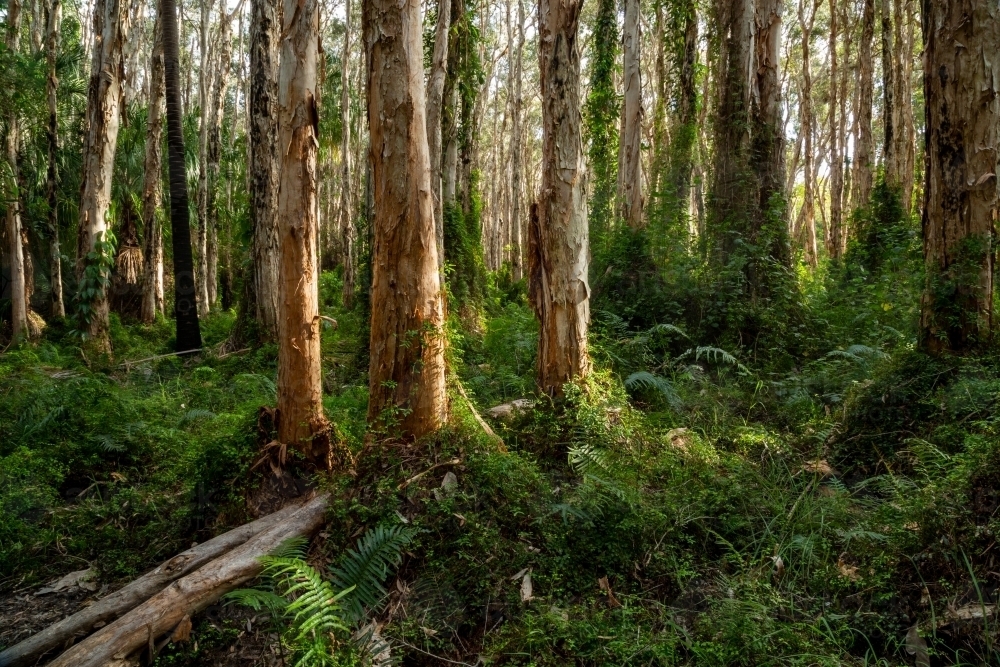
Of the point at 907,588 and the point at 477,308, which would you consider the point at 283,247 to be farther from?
the point at 477,308

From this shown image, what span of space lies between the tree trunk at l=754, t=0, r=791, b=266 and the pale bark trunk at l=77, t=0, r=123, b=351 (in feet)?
32.8

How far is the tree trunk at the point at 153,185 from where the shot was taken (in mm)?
13383

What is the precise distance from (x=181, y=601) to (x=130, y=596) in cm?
37

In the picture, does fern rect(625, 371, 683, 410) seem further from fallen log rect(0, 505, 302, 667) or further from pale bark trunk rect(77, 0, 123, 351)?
pale bark trunk rect(77, 0, 123, 351)

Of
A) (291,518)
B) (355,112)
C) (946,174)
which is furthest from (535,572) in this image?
(355,112)

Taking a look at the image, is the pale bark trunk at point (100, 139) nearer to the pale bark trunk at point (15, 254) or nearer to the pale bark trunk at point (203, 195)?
the pale bark trunk at point (15, 254)

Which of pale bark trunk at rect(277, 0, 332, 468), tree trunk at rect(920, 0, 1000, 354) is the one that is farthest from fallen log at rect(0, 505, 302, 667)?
tree trunk at rect(920, 0, 1000, 354)

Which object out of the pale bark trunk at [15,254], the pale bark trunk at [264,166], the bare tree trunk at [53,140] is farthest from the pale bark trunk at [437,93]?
the bare tree trunk at [53,140]

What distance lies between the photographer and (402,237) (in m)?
4.45

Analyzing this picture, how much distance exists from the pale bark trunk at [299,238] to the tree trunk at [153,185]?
9.63 metres

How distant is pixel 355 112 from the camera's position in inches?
1248

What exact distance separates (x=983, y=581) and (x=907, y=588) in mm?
310

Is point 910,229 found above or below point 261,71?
below

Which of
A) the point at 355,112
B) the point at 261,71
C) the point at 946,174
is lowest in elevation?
the point at 946,174
